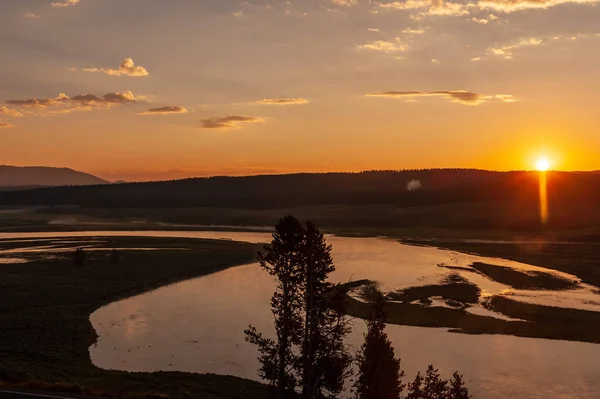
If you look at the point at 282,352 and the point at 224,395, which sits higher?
the point at 282,352

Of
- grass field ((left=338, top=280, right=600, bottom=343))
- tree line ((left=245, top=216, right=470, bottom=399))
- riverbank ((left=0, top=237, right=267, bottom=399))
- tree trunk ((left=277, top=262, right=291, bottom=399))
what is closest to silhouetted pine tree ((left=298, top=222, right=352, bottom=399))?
tree line ((left=245, top=216, right=470, bottom=399))

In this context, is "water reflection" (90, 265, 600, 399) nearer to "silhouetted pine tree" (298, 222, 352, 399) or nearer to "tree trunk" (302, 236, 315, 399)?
"silhouetted pine tree" (298, 222, 352, 399)

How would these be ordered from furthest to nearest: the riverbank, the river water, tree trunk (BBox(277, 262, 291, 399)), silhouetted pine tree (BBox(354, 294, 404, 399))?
1. the river water
2. the riverbank
3. tree trunk (BBox(277, 262, 291, 399))
4. silhouetted pine tree (BBox(354, 294, 404, 399))

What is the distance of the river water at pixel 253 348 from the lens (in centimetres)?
4119

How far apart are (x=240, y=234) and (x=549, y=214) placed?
318 feet

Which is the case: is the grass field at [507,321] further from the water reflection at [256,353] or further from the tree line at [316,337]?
the tree line at [316,337]

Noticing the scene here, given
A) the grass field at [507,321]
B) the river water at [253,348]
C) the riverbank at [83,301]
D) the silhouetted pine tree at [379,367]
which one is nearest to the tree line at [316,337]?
the silhouetted pine tree at [379,367]

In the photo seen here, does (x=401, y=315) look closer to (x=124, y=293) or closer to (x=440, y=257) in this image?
(x=124, y=293)

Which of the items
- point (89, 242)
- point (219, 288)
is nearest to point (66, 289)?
point (219, 288)

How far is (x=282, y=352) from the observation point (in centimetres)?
3306

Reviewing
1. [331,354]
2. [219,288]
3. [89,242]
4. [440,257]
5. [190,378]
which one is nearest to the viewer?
[331,354]

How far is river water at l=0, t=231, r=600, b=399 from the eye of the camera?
135 ft

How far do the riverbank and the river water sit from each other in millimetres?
2612

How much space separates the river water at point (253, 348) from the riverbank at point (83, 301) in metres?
2.61
